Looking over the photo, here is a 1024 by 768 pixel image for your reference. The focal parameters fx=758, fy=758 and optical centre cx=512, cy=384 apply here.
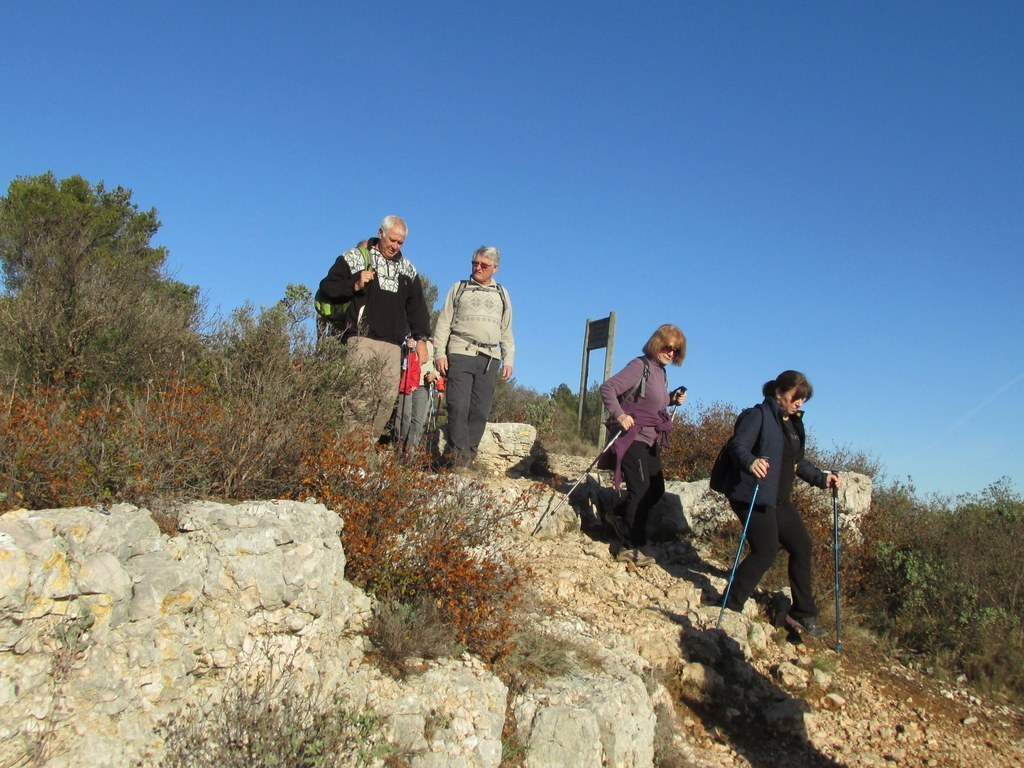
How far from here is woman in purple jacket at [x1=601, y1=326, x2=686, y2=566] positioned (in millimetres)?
6098

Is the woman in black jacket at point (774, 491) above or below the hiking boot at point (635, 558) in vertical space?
above

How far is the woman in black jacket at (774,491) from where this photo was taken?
5438 mm

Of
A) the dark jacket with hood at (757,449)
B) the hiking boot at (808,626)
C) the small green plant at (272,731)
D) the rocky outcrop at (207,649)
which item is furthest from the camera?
the hiking boot at (808,626)

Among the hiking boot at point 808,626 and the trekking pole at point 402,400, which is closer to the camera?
the hiking boot at point 808,626

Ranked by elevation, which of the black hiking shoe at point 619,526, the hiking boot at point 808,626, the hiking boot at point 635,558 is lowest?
the hiking boot at point 808,626

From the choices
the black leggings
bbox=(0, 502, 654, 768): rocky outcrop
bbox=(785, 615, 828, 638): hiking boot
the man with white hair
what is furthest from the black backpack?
the man with white hair

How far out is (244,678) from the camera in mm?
3104

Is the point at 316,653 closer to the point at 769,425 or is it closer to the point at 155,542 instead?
the point at 155,542

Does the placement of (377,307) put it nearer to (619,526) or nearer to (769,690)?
(619,526)

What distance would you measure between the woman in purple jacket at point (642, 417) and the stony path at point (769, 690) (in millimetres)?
545

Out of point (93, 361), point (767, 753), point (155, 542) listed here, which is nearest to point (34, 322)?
point (93, 361)

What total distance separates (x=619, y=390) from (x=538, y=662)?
2.62 meters

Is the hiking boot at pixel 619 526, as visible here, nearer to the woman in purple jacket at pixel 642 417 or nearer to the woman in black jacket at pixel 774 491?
the woman in purple jacket at pixel 642 417

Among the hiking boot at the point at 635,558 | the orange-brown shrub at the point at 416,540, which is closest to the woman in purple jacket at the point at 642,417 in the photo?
the hiking boot at the point at 635,558
